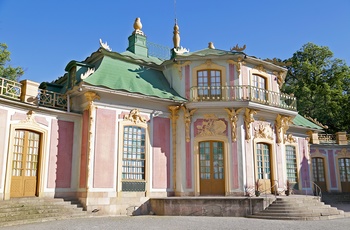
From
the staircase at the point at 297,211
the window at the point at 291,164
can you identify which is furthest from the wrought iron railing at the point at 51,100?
the window at the point at 291,164

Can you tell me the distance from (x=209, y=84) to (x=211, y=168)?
3881 millimetres

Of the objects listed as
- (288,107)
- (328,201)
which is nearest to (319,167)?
(328,201)

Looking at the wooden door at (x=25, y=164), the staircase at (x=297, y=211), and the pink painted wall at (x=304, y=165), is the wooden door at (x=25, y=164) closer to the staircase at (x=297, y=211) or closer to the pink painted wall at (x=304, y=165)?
the staircase at (x=297, y=211)

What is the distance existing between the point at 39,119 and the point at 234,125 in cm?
807

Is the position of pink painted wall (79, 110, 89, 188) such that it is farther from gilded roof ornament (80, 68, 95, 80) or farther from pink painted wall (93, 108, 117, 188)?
gilded roof ornament (80, 68, 95, 80)

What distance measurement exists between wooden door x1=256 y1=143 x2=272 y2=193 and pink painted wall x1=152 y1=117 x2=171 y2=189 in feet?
13.4

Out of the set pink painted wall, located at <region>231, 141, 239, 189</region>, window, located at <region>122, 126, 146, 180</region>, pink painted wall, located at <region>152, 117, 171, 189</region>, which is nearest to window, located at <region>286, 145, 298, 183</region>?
pink painted wall, located at <region>231, 141, 239, 189</region>

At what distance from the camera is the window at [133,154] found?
14273mm

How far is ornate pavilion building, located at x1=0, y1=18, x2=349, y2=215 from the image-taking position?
1303 centimetres

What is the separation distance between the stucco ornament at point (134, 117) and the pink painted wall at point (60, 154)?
7.53ft

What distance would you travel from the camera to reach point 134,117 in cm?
1472

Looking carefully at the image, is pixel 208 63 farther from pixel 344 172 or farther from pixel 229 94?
pixel 344 172

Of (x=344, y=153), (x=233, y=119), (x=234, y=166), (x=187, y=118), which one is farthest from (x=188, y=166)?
(x=344, y=153)

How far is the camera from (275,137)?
55.2 feet
